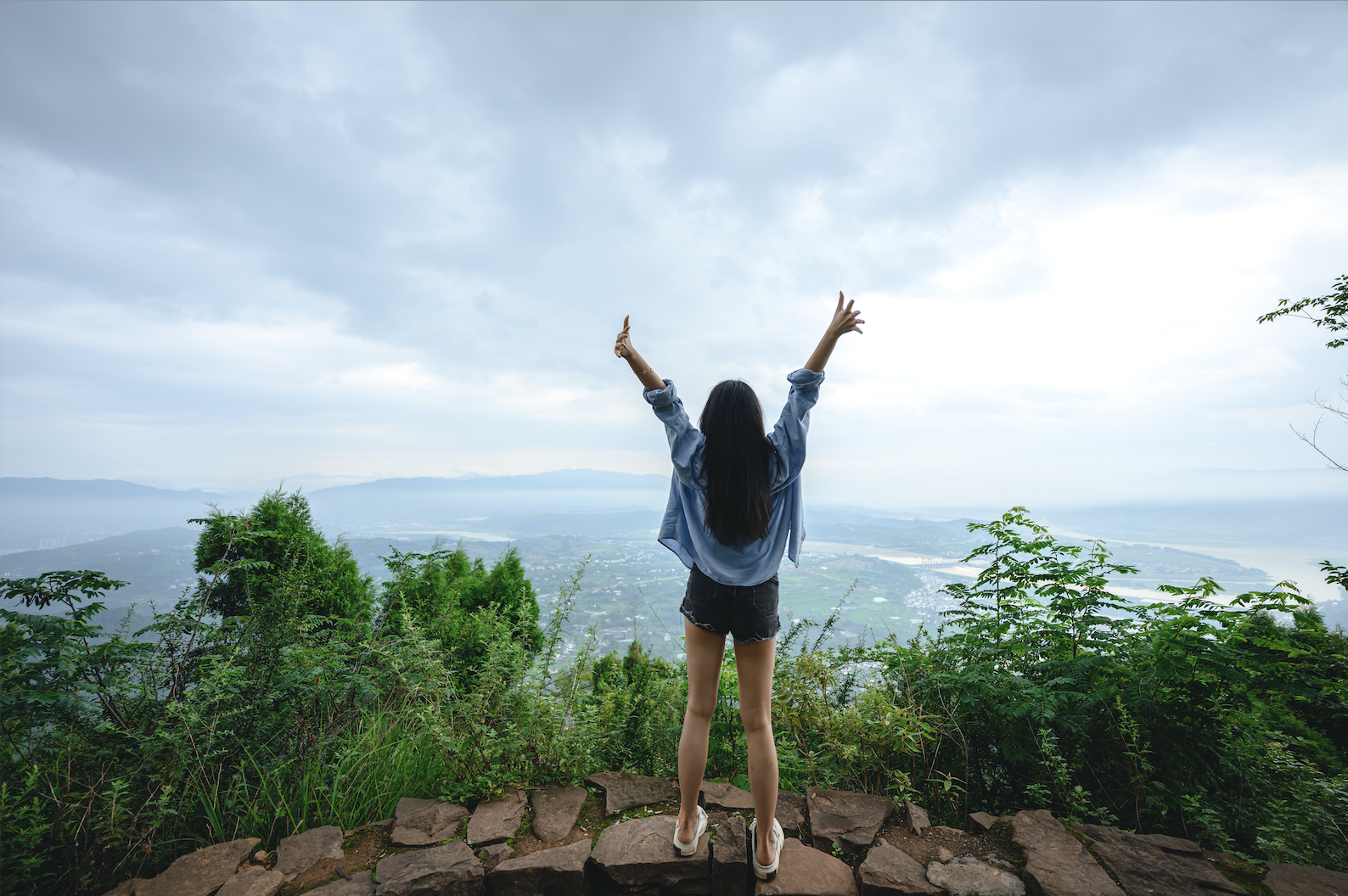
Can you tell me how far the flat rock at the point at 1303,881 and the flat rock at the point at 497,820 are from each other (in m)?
1.29

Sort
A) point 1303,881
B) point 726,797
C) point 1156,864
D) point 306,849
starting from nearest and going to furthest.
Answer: point 1303,881, point 1156,864, point 306,849, point 726,797

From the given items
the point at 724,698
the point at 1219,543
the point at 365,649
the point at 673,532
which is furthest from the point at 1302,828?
the point at 1219,543

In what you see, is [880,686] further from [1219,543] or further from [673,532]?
[1219,543]

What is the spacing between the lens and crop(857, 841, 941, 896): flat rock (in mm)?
1983

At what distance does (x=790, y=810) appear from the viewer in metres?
2.52

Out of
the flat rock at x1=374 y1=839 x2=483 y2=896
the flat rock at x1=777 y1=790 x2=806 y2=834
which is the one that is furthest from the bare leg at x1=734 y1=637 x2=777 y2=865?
the flat rock at x1=374 y1=839 x2=483 y2=896

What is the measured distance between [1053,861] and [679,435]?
246cm

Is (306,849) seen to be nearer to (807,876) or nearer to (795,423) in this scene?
(807,876)

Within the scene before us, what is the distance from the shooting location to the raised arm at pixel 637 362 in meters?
2.07

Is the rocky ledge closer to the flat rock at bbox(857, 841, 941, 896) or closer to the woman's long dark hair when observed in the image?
the flat rock at bbox(857, 841, 941, 896)

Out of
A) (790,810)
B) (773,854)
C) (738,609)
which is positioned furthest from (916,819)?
(738,609)

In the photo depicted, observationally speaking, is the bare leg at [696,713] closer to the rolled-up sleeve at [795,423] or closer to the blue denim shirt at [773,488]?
the blue denim shirt at [773,488]

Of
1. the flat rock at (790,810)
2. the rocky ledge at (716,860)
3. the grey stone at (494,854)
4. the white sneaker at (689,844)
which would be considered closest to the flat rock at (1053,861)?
the rocky ledge at (716,860)

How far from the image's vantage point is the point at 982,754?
111 inches
